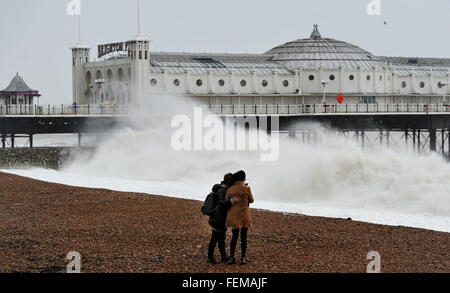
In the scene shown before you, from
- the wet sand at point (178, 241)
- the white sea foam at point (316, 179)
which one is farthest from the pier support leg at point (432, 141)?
the wet sand at point (178, 241)

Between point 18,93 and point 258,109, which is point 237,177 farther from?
point 18,93

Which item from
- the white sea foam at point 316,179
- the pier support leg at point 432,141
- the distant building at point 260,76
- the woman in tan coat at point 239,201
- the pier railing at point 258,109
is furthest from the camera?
the distant building at point 260,76

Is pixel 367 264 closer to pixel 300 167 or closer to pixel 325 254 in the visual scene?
pixel 325 254

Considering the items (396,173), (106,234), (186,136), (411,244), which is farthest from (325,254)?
(186,136)

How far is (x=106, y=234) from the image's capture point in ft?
68.0

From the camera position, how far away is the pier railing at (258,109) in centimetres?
5650

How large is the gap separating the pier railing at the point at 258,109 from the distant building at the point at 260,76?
336cm

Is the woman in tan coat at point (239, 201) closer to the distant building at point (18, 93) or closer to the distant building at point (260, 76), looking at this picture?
the distant building at point (260, 76)

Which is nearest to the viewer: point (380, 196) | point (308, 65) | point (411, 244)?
point (411, 244)

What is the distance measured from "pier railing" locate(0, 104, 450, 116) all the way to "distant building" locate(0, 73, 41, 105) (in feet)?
34.8

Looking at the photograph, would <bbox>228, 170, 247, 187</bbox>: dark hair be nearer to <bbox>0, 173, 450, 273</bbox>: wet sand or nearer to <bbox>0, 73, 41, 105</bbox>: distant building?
<bbox>0, 173, 450, 273</bbox>: wet sand

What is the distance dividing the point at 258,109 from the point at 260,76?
7706 mm

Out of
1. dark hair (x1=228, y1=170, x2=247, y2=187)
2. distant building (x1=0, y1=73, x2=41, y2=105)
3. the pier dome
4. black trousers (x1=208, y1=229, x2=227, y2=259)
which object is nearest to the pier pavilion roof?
the pier dome
